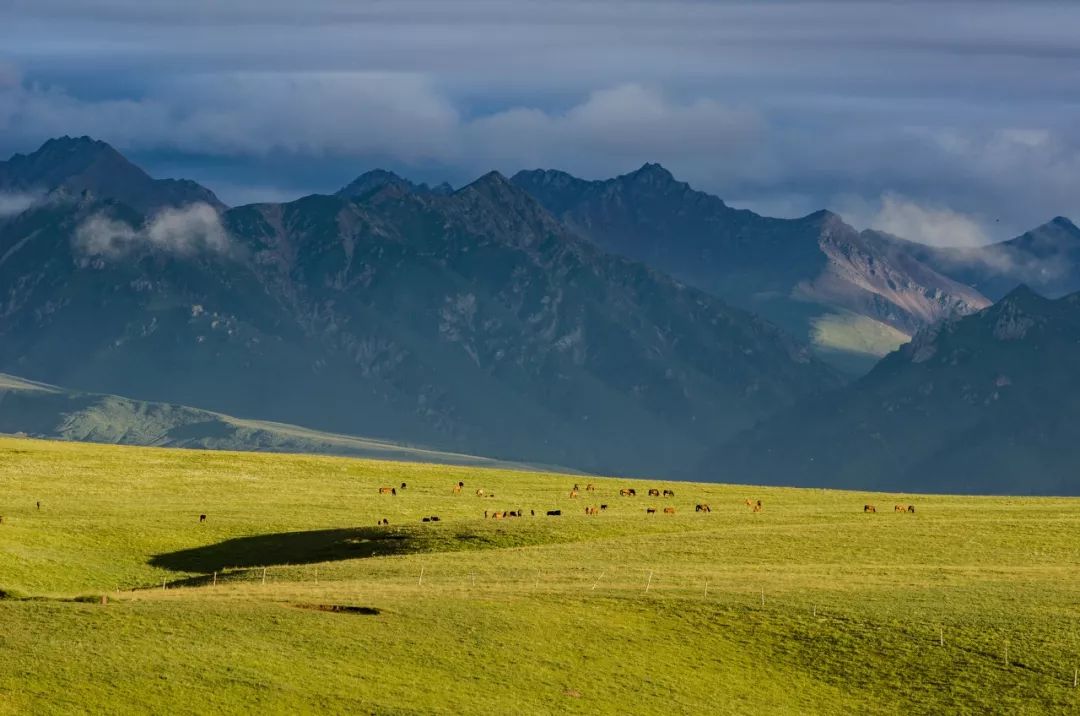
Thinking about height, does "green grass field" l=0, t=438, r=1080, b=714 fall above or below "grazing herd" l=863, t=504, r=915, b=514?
below

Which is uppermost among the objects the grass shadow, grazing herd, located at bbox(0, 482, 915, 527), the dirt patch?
grazing herd, located at bbox(0, 482, 915, 527)

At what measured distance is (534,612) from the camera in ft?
234

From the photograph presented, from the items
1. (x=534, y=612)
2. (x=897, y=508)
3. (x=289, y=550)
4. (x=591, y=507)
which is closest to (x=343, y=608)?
(x=534, y=612)

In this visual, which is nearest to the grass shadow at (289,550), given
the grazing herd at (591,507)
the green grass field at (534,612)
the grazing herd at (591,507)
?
the green grass field at (534,612)

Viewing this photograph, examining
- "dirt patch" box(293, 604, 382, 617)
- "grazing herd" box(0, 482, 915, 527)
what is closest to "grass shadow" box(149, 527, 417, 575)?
"grazing herd" box(0, 482, 915, 527)

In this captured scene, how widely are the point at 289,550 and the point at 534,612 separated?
3544cm

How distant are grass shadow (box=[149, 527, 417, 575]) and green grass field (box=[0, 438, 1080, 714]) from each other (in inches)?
10.6

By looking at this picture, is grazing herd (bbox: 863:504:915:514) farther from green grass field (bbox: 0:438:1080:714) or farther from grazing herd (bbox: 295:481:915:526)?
green grass field (bbox: 0:438:1080:714)

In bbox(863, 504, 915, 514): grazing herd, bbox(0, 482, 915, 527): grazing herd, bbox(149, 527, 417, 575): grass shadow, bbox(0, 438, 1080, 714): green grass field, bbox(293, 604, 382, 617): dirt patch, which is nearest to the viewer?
bbox(0, 438, 1080, 714): green grass field

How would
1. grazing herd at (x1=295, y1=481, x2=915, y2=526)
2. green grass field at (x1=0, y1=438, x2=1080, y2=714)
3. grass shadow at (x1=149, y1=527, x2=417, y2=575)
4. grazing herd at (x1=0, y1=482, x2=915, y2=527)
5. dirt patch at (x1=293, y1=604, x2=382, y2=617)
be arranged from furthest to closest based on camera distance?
1. grazing herd at (x1=295, y1=481, x2=915, y2=526)
2. grazing herd at (x1=0, y1=482, x2=915, y2=527)
3. grass shadow at (x1=149, y1=527, x2=417, y2=575)
4. dirt patch at (x1=293, y1=604, x2=382, y2=617)
5. green grass field at (x1=0, y1=438, x2=1080, y2=714)

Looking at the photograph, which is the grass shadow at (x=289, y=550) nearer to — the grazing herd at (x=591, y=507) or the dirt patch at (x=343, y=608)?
the grazing herd at (x=591, y=507)

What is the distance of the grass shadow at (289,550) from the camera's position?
100062mm

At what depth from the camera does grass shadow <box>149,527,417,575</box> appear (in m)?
100

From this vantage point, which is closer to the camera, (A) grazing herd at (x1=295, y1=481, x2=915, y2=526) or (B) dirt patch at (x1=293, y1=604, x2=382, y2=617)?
(B) dirt patch at (x1=293, y1=604, x2=382, y2=617)
